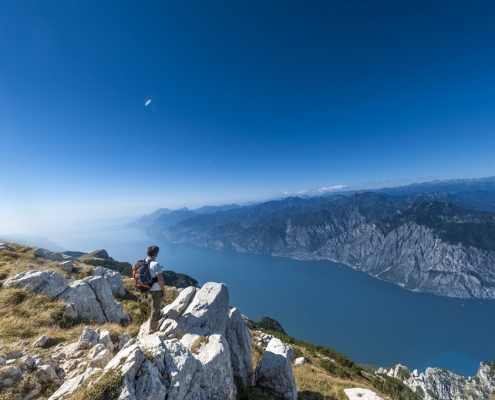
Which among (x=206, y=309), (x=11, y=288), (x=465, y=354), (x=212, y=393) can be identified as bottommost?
(x=465, y=354)

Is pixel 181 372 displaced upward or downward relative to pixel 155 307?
downward

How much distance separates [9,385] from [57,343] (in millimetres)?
4189

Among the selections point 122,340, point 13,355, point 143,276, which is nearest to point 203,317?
point 122,340

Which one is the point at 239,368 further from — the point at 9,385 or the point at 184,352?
the point at 9,385

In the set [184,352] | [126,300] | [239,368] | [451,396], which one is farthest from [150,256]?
[451,396]

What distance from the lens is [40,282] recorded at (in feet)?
48.6

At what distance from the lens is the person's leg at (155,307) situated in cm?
1119

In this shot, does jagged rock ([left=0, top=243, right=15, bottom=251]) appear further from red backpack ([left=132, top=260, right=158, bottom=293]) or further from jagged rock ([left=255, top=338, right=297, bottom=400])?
jagged rock ([left=255, top=338, right=297, bottom=400])

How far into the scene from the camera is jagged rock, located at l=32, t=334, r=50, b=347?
9.93 m

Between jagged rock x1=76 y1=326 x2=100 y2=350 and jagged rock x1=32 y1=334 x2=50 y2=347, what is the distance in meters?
1.62

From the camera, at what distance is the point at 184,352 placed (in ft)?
29.3

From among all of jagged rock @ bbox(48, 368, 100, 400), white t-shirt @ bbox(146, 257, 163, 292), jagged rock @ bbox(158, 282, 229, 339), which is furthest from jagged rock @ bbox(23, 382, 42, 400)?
jagged rock @ bbox(158, 282, 229, 339)

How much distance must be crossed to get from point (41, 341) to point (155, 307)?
4934 mm

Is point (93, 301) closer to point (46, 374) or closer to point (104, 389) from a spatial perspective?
point (46, 374)
